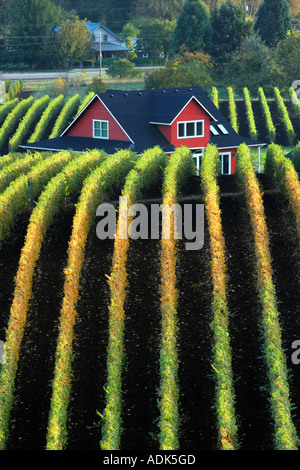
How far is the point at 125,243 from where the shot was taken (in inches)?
1022

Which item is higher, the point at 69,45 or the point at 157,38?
the point at 157,38

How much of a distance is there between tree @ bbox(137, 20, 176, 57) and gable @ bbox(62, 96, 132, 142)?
58.9 m

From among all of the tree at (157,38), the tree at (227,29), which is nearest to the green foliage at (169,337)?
the tree at (227,29)

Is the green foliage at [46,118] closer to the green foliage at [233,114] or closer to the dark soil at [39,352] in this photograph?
the green foliage at [233,114]

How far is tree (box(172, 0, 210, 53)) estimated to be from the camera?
89625 mm

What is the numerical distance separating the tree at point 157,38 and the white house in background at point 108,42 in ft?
12.5

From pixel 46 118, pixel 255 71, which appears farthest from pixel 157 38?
pixel 46 118

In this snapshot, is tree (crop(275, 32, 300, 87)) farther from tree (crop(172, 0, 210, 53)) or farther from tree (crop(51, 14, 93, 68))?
tree (crop(51, 14, 93, 68))

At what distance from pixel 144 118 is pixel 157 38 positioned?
2337 inches

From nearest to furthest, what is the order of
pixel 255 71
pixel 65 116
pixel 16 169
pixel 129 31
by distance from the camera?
1. pixel 16 169
2. pixel 65 116
3. pixel 255 71
4. pixel 129 31

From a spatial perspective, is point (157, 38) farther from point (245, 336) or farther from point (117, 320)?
point (245, 336)

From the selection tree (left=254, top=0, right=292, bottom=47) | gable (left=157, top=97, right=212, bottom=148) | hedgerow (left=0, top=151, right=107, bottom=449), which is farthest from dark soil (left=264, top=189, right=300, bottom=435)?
tree (left=254, top=0, right=292, bottom=47)

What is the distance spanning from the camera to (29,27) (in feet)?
327
